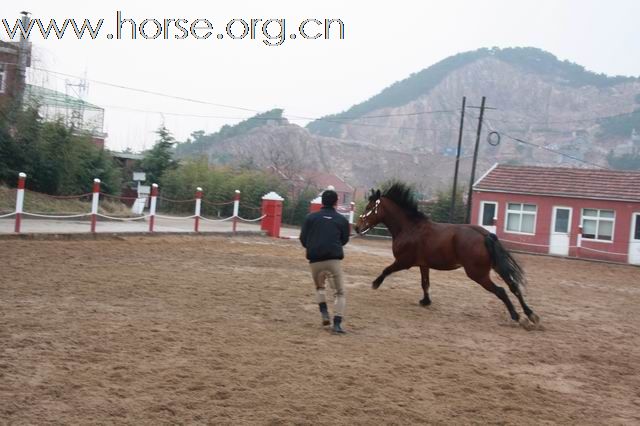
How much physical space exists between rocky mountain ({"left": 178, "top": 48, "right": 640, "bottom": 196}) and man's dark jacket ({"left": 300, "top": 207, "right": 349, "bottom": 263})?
87178 millimetres

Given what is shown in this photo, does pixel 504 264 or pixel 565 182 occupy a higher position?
pixel 565 182

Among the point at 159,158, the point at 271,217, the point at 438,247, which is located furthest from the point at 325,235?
the point at 159,158

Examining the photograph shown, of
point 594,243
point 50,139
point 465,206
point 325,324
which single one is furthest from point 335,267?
point 465,206

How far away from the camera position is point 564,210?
96.5 feet

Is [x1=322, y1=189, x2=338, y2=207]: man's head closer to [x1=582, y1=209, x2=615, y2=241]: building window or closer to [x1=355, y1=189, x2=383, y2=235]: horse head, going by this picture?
Result: [x1=355, y1=189, x2=383, y2=235]: horse head

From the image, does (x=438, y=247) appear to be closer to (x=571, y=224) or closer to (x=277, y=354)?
(x=277, y=354)

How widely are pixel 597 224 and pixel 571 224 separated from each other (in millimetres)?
1048

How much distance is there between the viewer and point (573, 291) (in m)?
13.5

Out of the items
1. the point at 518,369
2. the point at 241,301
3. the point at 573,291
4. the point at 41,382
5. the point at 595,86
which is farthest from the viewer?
the point at 595,86

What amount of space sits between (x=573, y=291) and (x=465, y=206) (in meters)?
21.8

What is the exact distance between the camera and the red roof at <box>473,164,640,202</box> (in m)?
28.5

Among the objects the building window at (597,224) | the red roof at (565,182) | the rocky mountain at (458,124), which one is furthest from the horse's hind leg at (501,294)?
the rocky mountain at (458,124)

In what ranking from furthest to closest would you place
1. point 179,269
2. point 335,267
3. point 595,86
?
point 595,86
point 179,269
point 335,267

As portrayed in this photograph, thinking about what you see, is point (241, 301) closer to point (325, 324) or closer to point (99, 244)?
point (325, 324)
